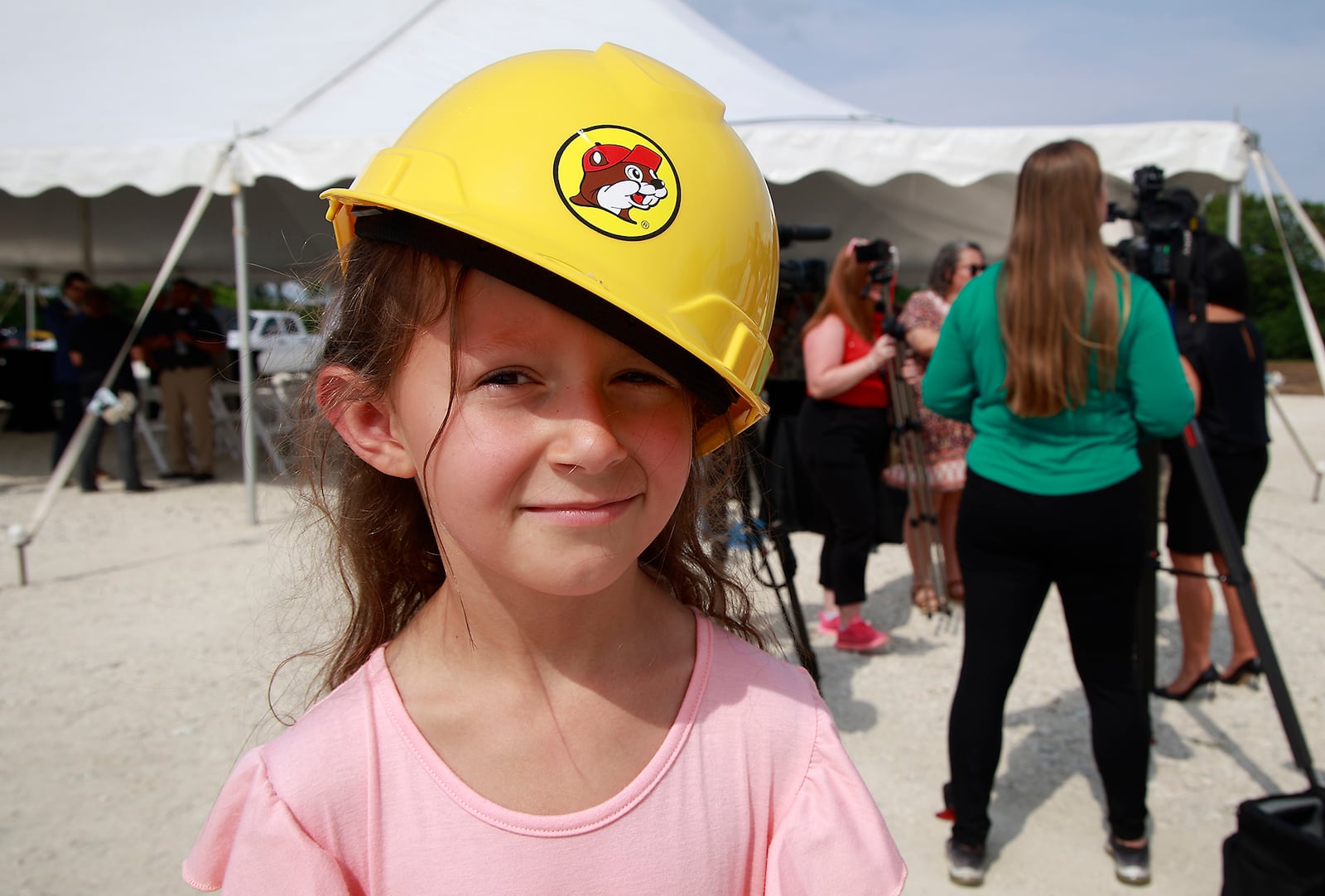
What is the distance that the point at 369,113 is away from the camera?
6.59m

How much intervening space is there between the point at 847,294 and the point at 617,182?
3288mm

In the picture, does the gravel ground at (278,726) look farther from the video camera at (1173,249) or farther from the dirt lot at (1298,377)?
the dirt lot at (1298,377)

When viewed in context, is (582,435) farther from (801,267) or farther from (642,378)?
(801,267)

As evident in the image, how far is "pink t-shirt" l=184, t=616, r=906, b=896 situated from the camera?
0.93 metres

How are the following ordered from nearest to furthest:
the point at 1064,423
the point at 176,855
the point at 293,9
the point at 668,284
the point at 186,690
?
the point at 668,284, the point at 1064,423, the point at 176,855, the point at 186,690, the point at 293,9

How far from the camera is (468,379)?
88 cm

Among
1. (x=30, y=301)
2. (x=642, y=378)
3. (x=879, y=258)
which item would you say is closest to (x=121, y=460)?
(x=879, y=258)

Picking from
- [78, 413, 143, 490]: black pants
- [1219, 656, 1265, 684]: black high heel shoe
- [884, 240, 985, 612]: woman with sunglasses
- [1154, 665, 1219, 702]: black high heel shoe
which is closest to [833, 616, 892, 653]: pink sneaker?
[884, 240, 985, 612]: woman with sunglasses

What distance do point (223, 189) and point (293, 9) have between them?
3237mm

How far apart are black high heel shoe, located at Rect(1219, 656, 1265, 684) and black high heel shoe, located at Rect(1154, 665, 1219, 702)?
0.43ft

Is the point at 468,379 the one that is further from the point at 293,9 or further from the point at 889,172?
the point at 293,9

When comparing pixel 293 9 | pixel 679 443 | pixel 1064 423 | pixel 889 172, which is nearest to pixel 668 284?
pixel 679 443

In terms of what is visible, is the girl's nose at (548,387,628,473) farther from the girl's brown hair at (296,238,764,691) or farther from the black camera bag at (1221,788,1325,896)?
the black camera bag at (1221,788,1325,896)

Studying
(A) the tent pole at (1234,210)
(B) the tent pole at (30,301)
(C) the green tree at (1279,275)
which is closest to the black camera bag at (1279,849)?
(A) the tent pole at (1234,210)
